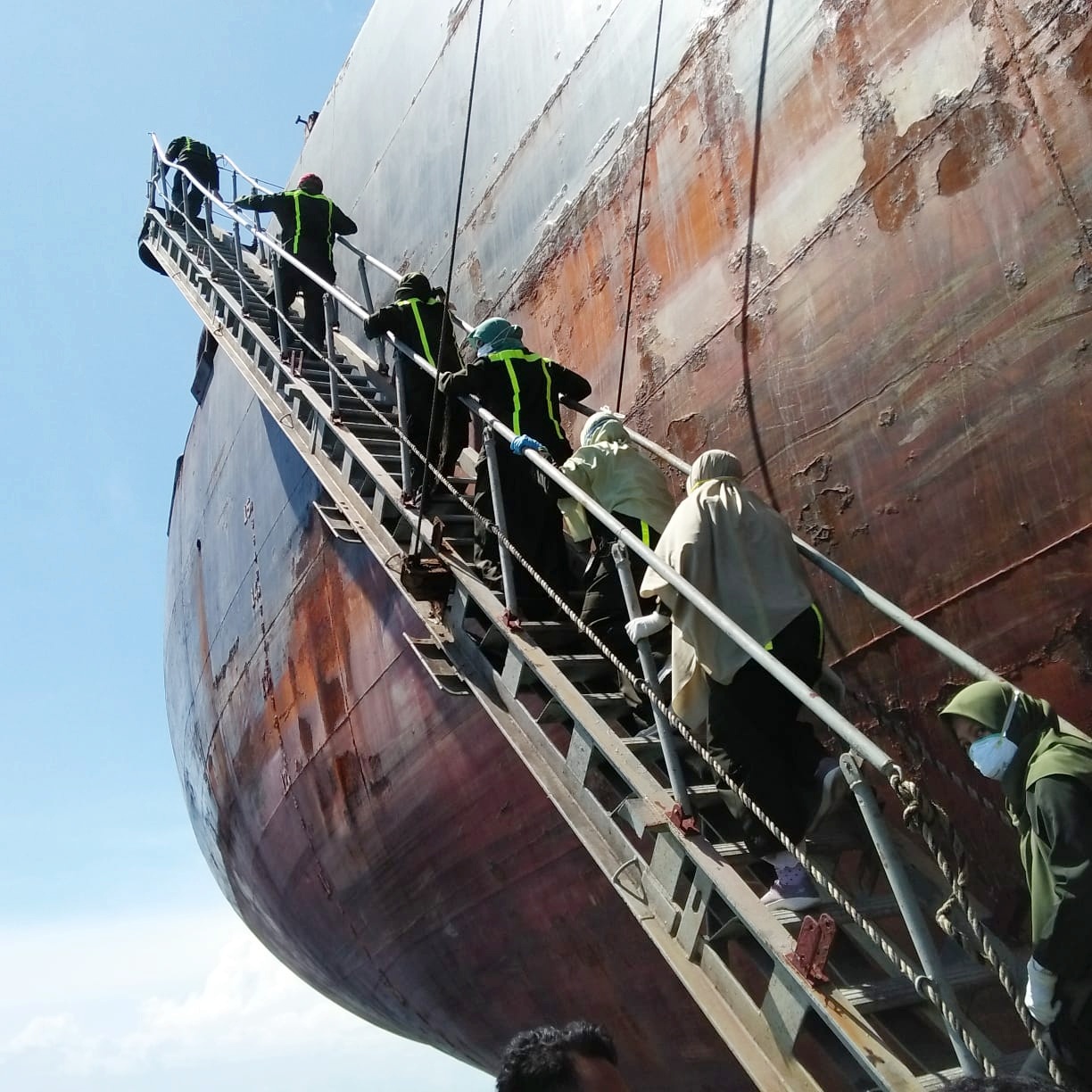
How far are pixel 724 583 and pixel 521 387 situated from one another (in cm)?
185

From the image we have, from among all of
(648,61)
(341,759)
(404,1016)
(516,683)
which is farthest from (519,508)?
(404,1016)

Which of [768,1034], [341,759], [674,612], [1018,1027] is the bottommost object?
[1018,1027]

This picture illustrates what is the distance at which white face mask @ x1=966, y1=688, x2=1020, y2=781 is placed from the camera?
2166 millimetres

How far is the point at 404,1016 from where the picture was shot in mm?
6922

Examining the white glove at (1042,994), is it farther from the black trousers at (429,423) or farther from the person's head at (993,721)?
the black trousers at (429,423)

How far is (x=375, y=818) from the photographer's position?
5789mm

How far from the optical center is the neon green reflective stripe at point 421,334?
5348 mm

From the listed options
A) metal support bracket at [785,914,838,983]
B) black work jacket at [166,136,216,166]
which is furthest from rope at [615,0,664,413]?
black work jacket at [166,136,216,166]

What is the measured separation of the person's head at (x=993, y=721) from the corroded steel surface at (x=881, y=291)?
626mm

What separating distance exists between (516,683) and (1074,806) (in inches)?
84.9

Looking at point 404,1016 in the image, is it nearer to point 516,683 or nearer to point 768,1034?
point 516,683

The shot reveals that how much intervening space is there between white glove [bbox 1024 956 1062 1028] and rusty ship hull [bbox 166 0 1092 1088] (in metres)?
0.86

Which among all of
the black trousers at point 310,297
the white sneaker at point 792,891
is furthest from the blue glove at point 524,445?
the black trousers at point 310,297

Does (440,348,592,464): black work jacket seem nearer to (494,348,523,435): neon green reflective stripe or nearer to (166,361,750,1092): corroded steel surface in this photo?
(494,348,523,435): neon green reflective stripe
